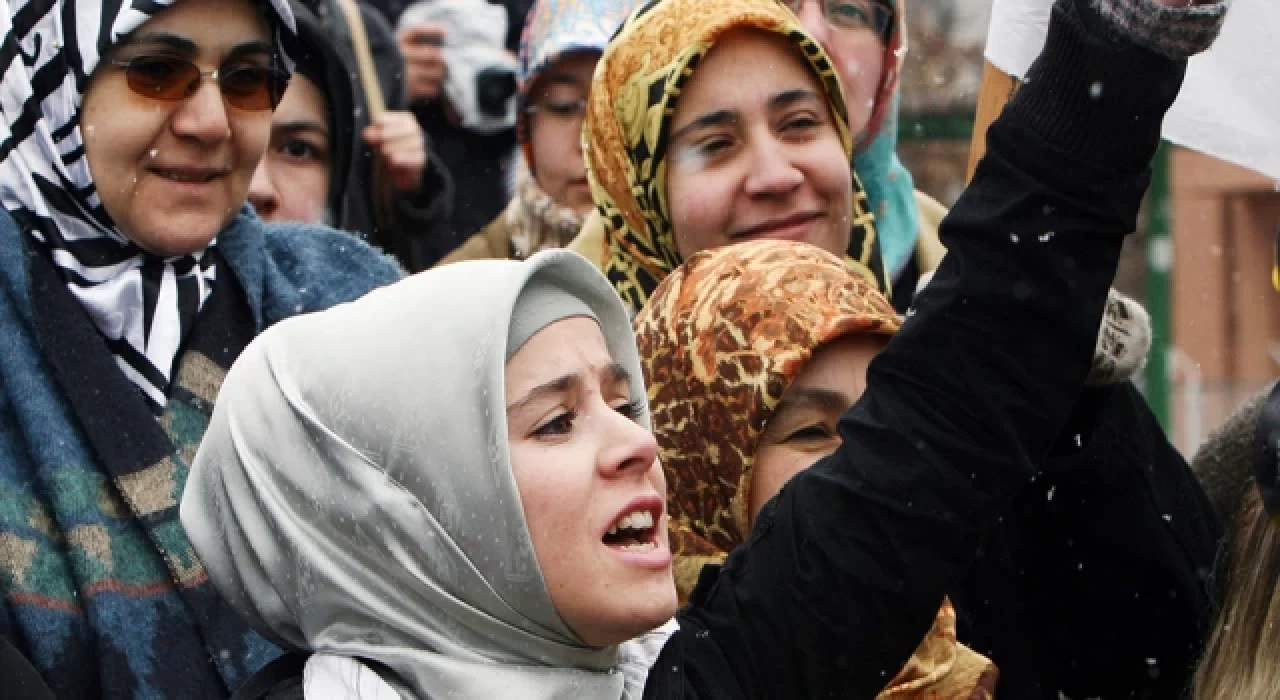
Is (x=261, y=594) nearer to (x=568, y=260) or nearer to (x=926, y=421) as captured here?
(x=568, y=260)

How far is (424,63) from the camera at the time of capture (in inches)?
241

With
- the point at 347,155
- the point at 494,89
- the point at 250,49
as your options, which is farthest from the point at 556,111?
the point at 250,49

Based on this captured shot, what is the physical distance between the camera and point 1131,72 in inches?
94.1

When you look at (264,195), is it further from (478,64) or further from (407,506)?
(407,506)

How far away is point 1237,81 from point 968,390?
1.07m

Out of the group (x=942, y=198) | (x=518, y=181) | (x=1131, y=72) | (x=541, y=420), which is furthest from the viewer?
(x=942, y=198)

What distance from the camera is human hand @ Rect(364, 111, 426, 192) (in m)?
5.52

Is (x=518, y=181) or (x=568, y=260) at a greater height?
(x=568, y=260)

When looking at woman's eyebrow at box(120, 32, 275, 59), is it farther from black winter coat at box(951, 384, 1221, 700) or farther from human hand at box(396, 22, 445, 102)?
human hand at box(396, 22, 445, 102)

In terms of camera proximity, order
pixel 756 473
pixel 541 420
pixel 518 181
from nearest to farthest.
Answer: pixel 541 420 < pixel 756 473 < pixel 518 181

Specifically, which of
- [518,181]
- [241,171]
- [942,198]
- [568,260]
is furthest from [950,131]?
[568,260]

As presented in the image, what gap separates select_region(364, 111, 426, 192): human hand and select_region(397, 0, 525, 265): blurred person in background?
0.31m

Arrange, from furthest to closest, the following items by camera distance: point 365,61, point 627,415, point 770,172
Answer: point 365,61, point 770,172, point 627,415

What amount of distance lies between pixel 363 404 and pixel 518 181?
2850mm
